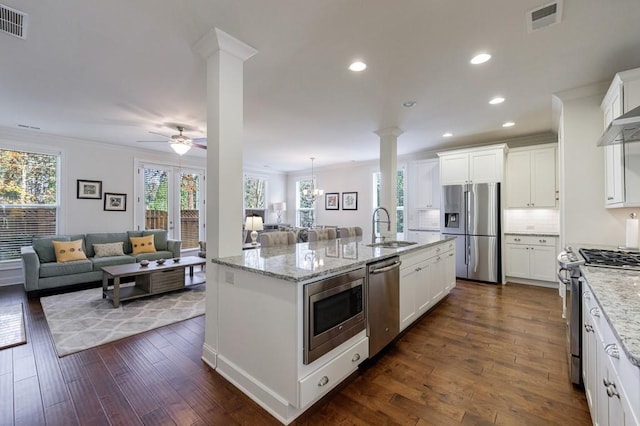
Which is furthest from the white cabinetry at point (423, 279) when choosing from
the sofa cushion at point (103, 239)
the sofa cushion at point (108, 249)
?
the sofa cushion at point (103, 239)

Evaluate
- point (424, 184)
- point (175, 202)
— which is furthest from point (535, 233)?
point (175, 202)

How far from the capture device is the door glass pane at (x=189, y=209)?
709 cm

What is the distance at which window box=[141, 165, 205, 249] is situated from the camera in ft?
21.5

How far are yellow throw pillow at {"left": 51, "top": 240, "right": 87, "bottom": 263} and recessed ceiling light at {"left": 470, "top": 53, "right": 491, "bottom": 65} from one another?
20.9 feet

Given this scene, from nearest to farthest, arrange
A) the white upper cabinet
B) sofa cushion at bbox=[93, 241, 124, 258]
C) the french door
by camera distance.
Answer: sofa cushion at bbox=[93, 241, 124, 258] < the white upper cabinet < the french door

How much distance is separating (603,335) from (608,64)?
2900mm

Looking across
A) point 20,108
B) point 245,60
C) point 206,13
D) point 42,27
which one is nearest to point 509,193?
point 245,60

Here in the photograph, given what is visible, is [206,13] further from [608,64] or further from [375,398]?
[608,64]

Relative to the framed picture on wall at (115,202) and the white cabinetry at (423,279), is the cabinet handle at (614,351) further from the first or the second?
the framed picture on wall at (115,202)

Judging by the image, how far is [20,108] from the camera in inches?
Result: 152

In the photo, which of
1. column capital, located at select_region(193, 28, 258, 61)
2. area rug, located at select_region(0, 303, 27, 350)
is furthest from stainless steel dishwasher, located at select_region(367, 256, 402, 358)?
area rug, located at select_region(0, 303, 27, 350)

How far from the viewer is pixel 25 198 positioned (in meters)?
5.00

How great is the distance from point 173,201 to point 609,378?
24.8 feet

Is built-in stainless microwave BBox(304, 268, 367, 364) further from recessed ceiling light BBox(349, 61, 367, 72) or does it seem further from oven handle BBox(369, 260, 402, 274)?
recessed ceiling light BBox(349, 61, 367, 72)
